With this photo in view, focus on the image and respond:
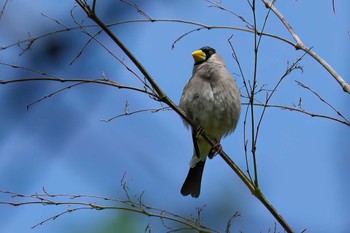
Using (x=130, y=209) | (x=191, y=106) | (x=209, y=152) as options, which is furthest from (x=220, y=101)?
(x=130, y=209)

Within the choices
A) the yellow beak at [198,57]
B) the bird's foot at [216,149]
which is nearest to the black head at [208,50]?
the yellow beak at [198,57]

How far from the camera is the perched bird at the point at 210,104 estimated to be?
4438 millimetres

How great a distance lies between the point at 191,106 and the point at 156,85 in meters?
1.88

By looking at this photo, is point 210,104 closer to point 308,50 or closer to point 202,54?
point 202,54

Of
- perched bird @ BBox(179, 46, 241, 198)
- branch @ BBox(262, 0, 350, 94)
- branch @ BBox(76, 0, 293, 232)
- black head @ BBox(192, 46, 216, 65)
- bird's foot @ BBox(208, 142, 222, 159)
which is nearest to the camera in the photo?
branch @ BBox(76, 0, 293, 232)

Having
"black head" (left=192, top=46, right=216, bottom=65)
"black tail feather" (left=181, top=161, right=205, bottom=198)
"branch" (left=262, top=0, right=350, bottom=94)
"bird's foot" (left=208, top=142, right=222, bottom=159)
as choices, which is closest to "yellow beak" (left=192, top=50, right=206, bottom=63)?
"black head" (left=192, top=46, right=216, bottom=65)

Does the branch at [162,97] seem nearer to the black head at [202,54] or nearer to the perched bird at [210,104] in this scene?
the perched bird at [210,104]

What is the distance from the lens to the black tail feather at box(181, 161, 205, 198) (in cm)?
473

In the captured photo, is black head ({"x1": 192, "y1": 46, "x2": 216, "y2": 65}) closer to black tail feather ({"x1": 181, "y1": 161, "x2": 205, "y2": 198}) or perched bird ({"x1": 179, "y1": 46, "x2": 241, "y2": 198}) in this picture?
perched bird ({"x1": 179, "y1": 46, "x2": 241, "y2": 198})

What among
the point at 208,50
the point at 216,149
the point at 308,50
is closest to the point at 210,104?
the point at 208,50

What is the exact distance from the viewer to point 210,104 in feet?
14.5

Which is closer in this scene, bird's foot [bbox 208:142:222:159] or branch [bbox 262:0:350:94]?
branch [bbox 262:0:350:94]

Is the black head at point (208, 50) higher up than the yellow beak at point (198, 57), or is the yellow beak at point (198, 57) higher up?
the black head at point (208, 50)

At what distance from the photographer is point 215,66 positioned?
191 inches
